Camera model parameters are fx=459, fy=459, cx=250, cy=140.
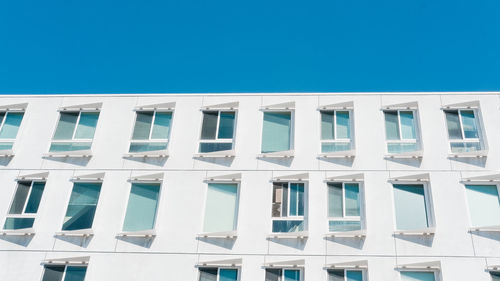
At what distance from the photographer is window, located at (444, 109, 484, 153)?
1705 centimetres

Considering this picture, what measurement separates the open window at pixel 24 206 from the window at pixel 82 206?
4.18 ft

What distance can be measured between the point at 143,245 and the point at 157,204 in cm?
161

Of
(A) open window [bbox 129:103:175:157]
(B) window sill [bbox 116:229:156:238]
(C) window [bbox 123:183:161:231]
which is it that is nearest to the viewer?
(B) window sill [bbox 116:229:156:238]

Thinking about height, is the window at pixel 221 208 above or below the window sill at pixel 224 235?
above

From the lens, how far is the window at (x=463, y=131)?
55.9ft

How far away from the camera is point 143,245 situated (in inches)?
628

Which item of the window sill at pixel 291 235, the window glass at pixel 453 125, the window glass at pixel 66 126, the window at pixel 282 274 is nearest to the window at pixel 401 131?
the window glass at pixel 453 125

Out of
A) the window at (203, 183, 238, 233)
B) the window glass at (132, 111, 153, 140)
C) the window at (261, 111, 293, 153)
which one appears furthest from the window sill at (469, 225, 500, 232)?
the window glass at (132, 111, 153, 140)

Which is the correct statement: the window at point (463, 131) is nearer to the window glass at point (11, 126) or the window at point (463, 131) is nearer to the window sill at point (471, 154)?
the window sill at point (471, 154)

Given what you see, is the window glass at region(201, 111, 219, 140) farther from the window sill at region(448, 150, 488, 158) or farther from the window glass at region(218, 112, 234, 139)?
the window sill at region(448, 150, 488, 158)

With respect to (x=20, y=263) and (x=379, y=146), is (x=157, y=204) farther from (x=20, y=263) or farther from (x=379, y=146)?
(x=379, y=146)

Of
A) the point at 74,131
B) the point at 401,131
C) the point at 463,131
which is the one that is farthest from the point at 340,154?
the point at 74,131

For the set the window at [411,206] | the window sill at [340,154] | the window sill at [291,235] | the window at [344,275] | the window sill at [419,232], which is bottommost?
the window at [344,275]

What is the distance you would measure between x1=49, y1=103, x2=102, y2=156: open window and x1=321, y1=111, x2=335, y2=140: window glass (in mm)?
9214
